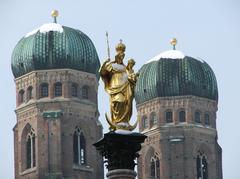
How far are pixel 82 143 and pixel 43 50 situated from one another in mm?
8568

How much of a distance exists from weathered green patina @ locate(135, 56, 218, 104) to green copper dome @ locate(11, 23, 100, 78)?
20.1 feet

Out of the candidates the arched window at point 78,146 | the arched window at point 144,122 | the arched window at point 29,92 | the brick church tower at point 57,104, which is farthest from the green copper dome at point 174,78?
the arched window at point 29,92

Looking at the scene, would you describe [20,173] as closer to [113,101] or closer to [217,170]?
[217,170]

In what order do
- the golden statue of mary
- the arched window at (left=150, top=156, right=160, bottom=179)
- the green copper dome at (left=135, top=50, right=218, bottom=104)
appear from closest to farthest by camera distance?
the golden statue of mary, the arched window at (left=150, top=156, right=160, bottom=179), the green copper dome at (left=135, top=50, right=218, bottom=104)

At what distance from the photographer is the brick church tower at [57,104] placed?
122 m

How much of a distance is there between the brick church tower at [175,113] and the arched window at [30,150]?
10.3 meters

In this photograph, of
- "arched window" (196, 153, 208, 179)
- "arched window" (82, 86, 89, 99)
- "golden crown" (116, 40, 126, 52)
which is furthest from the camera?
"arched window" (196, 153, 208, 179)

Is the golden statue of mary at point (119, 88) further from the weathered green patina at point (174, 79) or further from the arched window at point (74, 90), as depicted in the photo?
the weathered green patina at point (174, 79)

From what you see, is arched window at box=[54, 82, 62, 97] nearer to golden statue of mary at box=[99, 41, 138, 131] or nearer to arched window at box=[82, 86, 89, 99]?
arched window at box=[82, 86, 89, 99]

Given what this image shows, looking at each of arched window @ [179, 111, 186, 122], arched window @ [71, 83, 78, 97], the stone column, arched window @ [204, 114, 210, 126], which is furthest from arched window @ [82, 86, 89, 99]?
the stone column

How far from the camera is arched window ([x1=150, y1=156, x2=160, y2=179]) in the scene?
5094 inches

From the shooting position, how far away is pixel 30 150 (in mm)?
124562

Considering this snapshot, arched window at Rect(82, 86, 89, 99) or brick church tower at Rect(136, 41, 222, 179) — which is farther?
brick church tower at Rect(136, 41, 222, 179)

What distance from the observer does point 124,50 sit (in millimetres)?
36125
